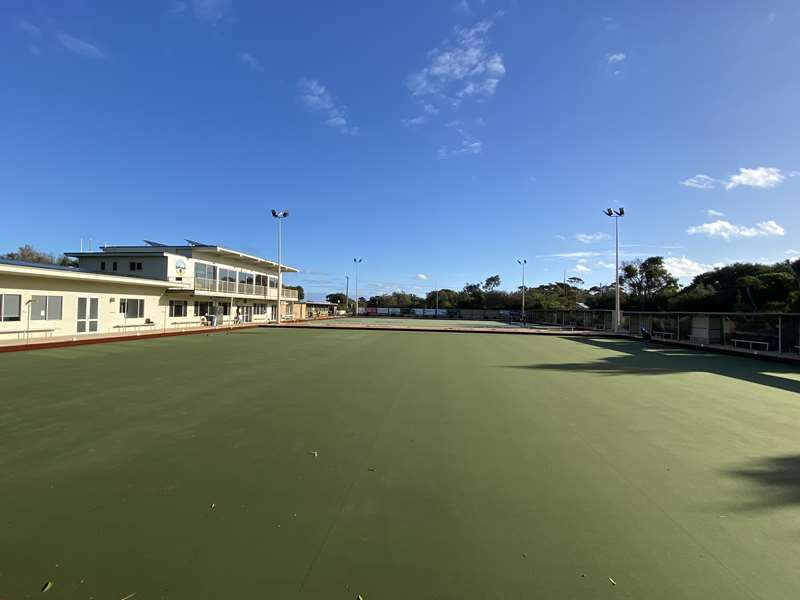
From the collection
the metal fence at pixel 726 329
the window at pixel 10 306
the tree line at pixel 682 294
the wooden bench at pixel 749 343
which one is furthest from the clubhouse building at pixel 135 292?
the tree line at pixel 682 294

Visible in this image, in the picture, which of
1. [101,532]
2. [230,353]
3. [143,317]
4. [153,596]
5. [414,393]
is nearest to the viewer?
[153,596]

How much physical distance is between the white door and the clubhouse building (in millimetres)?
49

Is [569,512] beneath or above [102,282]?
beneath

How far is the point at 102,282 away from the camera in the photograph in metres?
20.5

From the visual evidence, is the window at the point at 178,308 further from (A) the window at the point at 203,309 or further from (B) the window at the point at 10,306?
(B) the window at the point at 10,306

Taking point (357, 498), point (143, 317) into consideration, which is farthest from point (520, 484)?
point (143, 317)

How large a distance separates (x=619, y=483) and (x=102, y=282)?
952 inches

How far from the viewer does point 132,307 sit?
918 inches

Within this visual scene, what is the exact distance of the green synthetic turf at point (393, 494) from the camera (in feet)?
8.59

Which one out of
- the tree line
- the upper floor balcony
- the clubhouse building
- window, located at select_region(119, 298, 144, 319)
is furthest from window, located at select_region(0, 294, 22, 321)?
the tree line

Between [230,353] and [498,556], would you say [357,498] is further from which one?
[230,353]

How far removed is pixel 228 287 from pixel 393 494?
31.3 meters

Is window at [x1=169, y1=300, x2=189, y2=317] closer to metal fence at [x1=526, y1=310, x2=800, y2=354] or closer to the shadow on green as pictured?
the shadow on green

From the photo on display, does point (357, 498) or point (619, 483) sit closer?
point (357, 498)
